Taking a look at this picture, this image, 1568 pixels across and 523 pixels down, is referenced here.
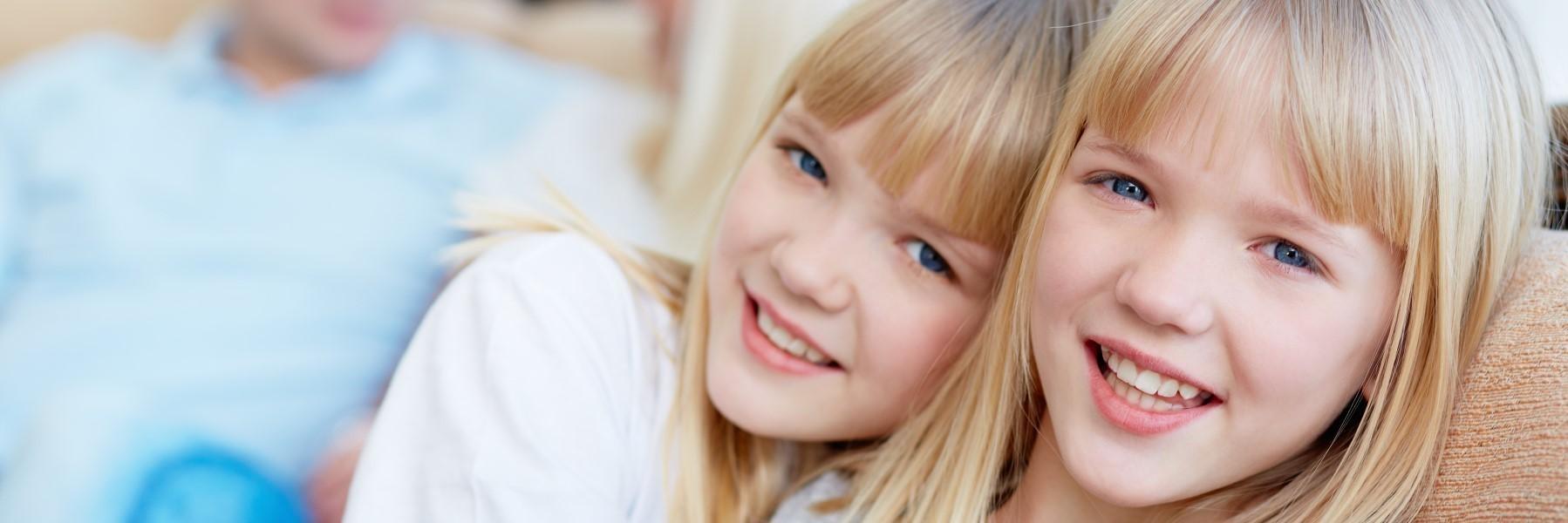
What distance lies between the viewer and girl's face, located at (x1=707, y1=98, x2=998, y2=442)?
91 centimetres

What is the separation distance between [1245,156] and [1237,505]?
0.27 metres

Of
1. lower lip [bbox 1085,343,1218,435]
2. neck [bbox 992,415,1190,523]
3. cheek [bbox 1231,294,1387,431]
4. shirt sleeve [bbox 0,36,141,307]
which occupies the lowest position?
shirt sleeve [bbox 0,36,141,307]

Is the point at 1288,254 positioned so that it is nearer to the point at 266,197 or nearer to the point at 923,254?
the point at 923,254

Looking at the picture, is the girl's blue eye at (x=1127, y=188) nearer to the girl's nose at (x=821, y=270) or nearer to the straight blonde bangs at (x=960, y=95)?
the straight blonde bangs at (x=960, y=95)

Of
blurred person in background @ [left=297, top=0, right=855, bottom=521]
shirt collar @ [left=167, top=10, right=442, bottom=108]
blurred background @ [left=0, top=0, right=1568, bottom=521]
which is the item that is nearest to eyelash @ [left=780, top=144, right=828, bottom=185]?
blurred background @ [left=0, top=0, right=1568, bottom=521]

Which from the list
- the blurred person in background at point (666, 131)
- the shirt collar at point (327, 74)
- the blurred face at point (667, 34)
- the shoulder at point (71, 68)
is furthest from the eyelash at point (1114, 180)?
the shoulder at point (71, 68)

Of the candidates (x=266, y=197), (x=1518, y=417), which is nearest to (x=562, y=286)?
(x=1518, y=417)

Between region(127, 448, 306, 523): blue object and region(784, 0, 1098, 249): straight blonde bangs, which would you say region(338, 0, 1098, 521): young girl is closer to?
region(784, 0, 1098, 249): straight blonde bangs

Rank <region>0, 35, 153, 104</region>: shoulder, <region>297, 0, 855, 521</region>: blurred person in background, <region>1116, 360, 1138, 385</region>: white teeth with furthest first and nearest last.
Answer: <region>0, 35, 153, 104</region>: shoulder < <region>297, 0, 855, 521</region>: blurred person in background < <region>1116, 360, 1138, 385</region>: white teeth

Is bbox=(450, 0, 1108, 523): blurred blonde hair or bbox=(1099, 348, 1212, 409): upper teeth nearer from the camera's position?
bbox=(1099, 348, 1212, 409): upper teeth

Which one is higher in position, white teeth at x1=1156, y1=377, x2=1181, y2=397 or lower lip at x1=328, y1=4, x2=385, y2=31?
white teeth at x1=1156, y1=377, x2=1181, y2=397

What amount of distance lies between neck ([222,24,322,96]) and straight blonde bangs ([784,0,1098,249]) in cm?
→ 123

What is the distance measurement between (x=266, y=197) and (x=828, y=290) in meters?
1.07

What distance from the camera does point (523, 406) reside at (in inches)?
35.1
